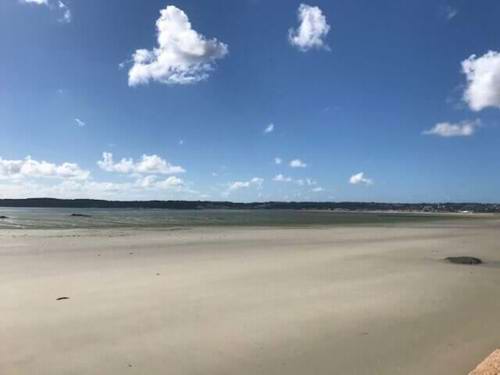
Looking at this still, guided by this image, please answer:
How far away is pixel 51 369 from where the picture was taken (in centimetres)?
545

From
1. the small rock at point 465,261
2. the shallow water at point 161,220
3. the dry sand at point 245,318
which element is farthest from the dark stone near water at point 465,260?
the shallow water at point 161,220

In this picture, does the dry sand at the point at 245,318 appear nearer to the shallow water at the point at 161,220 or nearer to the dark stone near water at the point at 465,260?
the dark stone near water at the point at 465,260

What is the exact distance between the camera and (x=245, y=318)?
7.69 metres

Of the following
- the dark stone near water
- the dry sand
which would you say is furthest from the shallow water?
the dry sand

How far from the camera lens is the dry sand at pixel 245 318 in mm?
5758

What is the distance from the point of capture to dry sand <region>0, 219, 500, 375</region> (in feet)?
18.9

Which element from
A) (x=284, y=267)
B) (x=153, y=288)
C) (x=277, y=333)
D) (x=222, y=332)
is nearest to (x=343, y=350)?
(x=277, y=333)

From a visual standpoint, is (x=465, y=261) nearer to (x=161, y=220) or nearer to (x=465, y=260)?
(x=465, y=260)

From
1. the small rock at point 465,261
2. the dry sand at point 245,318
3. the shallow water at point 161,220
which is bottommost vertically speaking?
the dry sand at point 245,318

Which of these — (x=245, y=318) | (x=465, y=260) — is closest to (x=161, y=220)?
(x=465, y=260)

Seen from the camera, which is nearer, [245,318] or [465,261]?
[245,318]

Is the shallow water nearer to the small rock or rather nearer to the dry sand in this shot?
the small rock

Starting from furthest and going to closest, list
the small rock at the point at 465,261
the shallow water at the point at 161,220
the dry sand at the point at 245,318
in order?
1. the shallow water at the point at 161,220
2. the small rock at the point at 465,261
3. the dry sand at the point at 245,318

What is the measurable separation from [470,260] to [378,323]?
920cm
